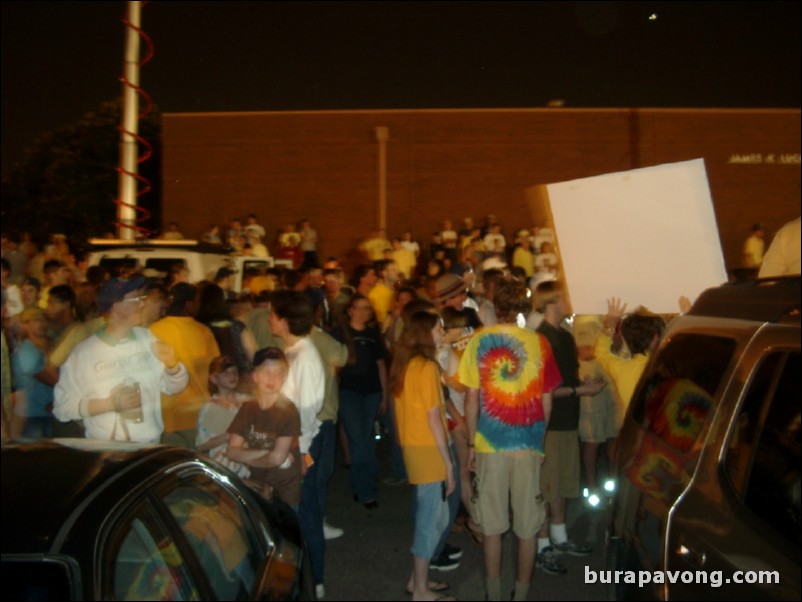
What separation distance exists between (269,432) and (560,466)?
2.34 meters

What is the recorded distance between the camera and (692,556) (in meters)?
2.61

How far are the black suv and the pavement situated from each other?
201 centimetres

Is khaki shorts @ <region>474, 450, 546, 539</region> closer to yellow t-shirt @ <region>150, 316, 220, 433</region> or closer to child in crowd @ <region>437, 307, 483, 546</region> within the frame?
child in crowd @ <region>437, 307, 483, 546</region>

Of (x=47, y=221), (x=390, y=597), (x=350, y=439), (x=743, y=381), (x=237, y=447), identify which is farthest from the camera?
(x=47, y=221)

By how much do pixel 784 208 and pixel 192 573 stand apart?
26.9 metres

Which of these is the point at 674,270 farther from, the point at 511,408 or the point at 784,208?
the point at 784,208

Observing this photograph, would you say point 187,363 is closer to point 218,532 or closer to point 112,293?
point 112,293

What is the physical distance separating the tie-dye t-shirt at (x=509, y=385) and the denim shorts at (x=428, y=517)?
0.41 m

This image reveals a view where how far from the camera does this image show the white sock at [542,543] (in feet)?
20.5

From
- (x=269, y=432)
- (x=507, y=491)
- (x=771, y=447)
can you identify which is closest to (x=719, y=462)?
(x=771, y=447)

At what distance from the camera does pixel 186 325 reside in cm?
612

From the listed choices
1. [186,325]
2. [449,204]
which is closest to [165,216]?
[449,204]

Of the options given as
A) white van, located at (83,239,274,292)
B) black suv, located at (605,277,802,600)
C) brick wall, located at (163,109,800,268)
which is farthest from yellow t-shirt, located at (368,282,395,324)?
brick wall, located at (163,109,800,268)

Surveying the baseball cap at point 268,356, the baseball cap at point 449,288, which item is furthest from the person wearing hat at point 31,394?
the baseball cap at point 449,288
